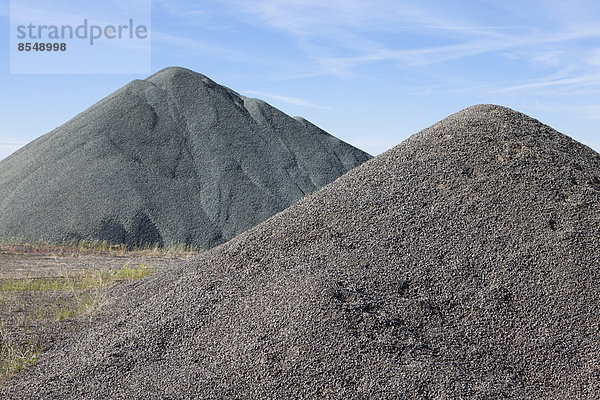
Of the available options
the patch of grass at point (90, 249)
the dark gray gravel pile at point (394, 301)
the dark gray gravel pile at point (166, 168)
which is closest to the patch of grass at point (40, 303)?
the dark gray gravel pile at point (394, 301)

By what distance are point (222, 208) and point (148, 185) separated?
192 centimetres

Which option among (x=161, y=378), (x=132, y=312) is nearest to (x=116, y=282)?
(x=132, y=312)

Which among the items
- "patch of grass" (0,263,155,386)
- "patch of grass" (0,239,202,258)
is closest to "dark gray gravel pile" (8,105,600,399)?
"patch of grass" (0,263,155,386)

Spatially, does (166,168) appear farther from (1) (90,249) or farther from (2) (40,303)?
(2) (40,303)

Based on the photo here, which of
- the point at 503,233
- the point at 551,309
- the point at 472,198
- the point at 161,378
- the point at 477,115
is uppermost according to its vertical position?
the point at 477,115

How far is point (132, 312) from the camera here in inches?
207

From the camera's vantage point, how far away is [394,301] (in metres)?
4.25

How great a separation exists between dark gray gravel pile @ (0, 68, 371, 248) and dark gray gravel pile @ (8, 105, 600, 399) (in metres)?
Answer: 6.97

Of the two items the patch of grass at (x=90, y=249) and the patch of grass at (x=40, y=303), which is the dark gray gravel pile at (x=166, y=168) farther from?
the patch of grass at (x=40, y=303)

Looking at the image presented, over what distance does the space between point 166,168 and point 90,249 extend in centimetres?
351

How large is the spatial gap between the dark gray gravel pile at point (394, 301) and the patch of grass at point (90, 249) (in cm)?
578

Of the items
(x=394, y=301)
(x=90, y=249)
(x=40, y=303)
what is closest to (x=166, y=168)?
(x=90, y=249)

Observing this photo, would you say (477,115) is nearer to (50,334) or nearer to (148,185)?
(50,334)

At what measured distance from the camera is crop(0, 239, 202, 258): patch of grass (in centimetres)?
1116
